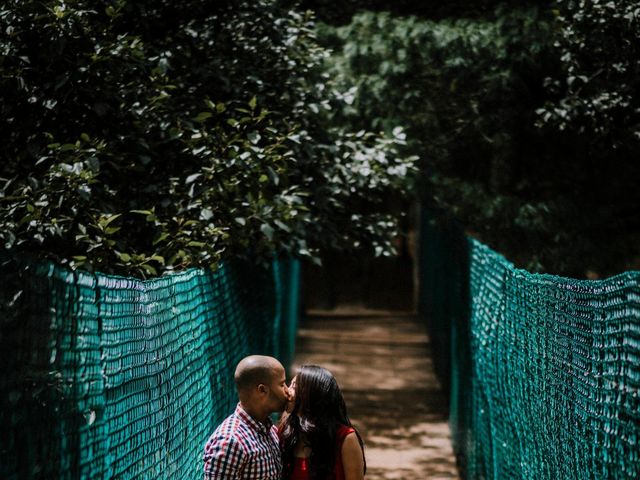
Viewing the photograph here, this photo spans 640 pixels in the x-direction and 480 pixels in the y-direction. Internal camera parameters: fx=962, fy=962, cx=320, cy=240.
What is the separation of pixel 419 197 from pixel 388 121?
1.38 metres

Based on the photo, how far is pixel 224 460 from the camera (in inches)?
147

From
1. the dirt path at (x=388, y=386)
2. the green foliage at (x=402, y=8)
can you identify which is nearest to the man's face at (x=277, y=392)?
the dirt path at (x=388, y=386)

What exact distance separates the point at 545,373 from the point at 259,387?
1.29 metres

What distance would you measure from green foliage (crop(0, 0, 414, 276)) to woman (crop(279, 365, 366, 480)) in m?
1.69

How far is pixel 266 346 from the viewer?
9.44 metres

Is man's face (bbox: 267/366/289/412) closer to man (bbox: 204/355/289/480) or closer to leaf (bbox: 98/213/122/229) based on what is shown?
man (bbox: 204/355/289/480)

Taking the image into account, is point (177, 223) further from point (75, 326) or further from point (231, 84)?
point (75, 326)

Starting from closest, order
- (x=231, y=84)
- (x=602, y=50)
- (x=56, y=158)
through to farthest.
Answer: (x=56, y=158) < (x=231, y=84) < (x=602, y=50)

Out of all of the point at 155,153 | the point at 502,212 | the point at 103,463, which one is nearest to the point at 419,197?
the point at 502,212

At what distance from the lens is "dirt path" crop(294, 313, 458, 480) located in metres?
9.46

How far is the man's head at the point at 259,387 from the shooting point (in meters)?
3.90

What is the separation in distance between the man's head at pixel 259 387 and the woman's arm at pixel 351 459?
32 centimetres

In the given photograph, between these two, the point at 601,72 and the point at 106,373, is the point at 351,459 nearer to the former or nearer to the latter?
the point at 106,373

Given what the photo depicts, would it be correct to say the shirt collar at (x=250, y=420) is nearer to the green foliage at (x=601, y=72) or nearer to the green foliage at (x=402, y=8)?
the green foliage at (x=601, y=72)
